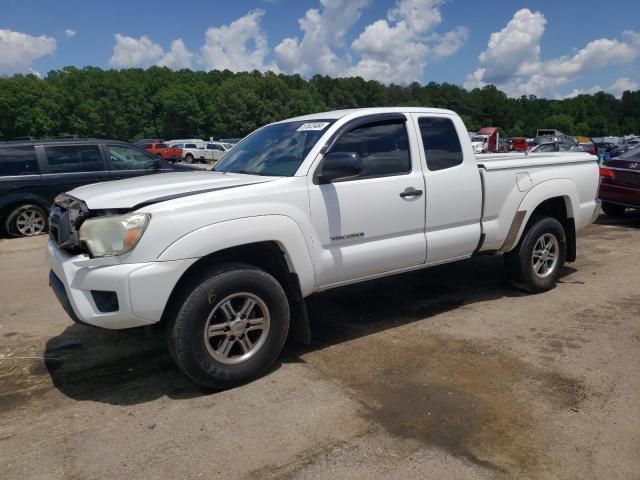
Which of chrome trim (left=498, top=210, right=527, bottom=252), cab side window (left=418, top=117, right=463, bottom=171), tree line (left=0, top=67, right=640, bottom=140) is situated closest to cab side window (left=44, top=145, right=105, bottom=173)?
cab side window (left=418, top=117, right=463, bottom=171)

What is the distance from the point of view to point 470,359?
4.12 m

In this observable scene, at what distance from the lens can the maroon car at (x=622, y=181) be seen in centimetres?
977

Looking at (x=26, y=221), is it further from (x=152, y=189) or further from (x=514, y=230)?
(x=514, y=230)

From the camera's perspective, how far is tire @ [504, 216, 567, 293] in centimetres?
556

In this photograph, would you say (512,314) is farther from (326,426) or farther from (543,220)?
(326,426)

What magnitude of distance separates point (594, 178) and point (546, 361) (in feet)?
9.86

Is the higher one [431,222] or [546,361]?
[431,222]

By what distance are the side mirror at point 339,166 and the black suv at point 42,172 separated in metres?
6.69

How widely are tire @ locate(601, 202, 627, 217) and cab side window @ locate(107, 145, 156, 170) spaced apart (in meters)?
8.96

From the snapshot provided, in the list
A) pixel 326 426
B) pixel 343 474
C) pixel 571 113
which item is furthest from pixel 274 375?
pixel 571 113

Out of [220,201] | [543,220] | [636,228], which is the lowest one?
[636,228]

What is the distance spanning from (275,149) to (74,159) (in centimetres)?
651

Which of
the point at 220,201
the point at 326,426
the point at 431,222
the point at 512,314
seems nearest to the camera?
the point at 326,426

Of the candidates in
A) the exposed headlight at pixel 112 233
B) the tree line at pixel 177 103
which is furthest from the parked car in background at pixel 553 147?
the tree line at pixel 177 103
